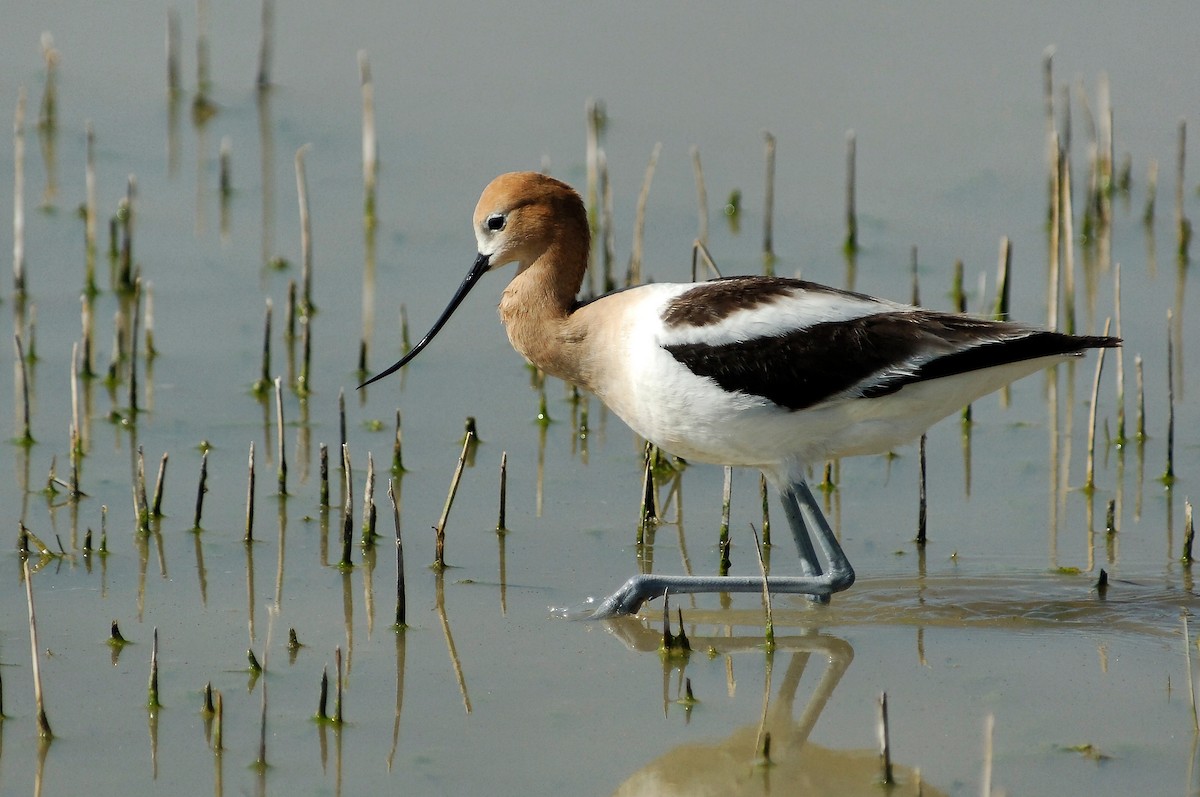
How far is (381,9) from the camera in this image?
48.2 ft

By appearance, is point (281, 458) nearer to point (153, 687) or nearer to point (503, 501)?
point (503, 501)

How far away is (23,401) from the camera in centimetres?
799

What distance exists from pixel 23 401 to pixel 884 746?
463 centimetres

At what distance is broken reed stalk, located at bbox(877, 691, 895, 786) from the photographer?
5031 millimetres

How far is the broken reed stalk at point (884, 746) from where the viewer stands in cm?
503

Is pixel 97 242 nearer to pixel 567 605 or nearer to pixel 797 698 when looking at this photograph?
pixel 567 605

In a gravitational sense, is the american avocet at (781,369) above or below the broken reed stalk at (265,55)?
below

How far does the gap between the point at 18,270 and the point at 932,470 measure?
200 inches

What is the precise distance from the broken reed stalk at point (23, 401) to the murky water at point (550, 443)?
164 millimetres

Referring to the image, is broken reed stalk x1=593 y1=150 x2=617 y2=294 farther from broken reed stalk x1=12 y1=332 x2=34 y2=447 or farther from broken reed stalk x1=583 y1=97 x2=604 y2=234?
broken reed stalk x1=12 y1=332 x2=34 y2=447

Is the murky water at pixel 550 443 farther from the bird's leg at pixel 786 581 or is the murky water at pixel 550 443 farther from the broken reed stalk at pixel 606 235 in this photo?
the broken reed stalk at pixel 606 235

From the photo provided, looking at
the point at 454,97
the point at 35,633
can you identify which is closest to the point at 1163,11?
the point at 454,97

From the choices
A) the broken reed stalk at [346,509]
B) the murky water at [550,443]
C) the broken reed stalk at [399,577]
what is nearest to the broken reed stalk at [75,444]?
the murky water at [550,443]

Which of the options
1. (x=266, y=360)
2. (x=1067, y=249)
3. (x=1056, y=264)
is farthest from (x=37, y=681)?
(x=1067, y=249)
